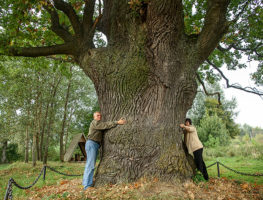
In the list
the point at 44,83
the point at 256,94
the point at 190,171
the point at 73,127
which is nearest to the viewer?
the point at 190,171

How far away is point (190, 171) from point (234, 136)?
30.0 m

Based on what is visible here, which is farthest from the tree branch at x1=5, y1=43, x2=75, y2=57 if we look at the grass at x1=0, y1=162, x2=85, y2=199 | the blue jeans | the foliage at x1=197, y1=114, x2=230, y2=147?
the foliage at x1=197, y1=114, x2=230, y2=147

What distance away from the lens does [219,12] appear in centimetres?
534

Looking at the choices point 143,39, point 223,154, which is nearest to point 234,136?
point 223,154

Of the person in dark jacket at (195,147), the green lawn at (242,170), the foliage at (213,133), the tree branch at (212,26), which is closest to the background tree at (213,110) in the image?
the foliage at (213,133)

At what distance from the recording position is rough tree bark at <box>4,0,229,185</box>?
4.77 meters

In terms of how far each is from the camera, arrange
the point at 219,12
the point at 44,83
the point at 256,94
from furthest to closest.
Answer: the point at 44,83 < the point at 256,94 < the point at 219,12

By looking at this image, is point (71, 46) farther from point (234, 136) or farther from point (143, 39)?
point (234, 136)

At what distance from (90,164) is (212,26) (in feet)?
16.9

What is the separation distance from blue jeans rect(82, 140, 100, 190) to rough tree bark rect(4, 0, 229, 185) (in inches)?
9.3

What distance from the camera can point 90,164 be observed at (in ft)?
16.9

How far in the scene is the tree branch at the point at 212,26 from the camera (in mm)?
5332

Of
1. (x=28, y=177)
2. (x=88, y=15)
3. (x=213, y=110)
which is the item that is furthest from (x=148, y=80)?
(x=213, y=110)

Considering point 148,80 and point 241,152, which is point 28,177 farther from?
point 241,152
